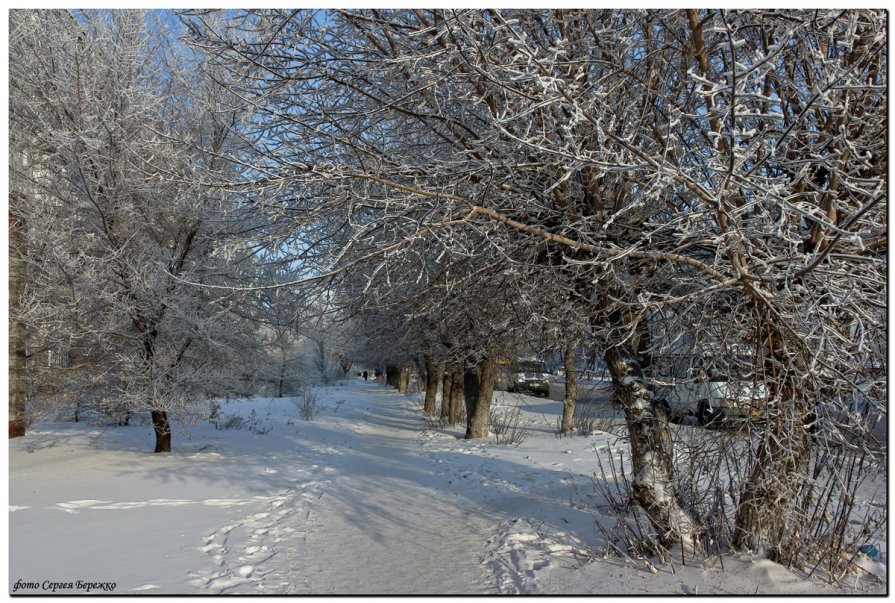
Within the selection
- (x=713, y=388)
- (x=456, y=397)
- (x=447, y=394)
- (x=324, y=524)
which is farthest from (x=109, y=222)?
(x=447, y=394)

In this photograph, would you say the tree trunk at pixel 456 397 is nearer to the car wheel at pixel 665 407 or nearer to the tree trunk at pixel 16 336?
the tree trunk at pixel 16 336


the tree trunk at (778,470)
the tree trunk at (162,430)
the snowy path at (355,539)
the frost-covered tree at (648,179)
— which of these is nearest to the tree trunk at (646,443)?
the frost-covered tree at (648,179)

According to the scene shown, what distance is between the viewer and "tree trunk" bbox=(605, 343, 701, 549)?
473 cm

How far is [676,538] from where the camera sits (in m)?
4.62

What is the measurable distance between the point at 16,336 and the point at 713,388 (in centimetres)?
1081

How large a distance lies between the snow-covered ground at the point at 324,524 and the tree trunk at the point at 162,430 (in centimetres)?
26

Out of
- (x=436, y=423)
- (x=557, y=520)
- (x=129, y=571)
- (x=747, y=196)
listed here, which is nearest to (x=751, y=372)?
(x=747, y=196)

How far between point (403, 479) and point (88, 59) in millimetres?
7982

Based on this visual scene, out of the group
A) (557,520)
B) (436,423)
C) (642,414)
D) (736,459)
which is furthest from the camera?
(436,423)

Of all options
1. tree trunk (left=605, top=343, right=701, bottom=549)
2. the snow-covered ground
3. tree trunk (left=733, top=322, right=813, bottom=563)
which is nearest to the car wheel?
tree trunk (left=605, top=343, right=701, bottom=549)

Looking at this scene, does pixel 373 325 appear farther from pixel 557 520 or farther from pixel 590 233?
pixel 590 233

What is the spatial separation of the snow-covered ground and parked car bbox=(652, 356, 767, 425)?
102 cm

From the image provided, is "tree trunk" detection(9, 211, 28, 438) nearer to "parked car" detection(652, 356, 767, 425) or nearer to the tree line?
the tree line

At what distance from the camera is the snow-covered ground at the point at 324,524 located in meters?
4.46
